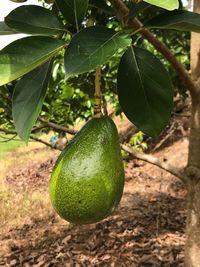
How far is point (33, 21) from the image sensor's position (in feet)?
2.21

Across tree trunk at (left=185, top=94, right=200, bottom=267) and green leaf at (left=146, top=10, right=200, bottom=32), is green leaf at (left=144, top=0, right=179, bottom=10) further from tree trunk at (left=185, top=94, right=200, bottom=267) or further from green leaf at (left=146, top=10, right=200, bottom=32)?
tree trunk at (left=185, top=94, right=200, bottom=267)

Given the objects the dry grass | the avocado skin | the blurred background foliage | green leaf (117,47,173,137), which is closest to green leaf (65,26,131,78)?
green leaf (117,47,173,137)

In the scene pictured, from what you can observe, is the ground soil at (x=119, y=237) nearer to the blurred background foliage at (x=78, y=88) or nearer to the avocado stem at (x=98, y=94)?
the blurred background foliage at (x=78, y=88)

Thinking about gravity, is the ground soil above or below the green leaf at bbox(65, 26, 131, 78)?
below

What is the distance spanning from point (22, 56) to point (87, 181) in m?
0.27

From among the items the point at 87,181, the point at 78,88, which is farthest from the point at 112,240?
the point at 87,181

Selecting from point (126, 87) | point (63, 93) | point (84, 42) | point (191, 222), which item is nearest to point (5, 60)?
point (84, 42)

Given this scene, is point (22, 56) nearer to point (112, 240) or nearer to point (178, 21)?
point (178, 21)

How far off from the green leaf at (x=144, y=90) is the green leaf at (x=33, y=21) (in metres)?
0.15

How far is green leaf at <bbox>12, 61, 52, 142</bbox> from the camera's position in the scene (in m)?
0.67

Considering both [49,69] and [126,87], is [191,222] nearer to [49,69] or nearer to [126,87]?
[126,87]

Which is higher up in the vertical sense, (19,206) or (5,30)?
(5,30)

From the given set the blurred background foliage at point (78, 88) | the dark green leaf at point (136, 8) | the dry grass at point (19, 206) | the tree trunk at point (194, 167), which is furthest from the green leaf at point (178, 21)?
the dry grass at point (19, 206)

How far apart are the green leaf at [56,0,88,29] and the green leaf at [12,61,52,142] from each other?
95 mm
